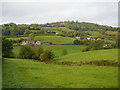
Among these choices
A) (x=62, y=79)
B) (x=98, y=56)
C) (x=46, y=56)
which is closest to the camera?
(x=62, y=79)

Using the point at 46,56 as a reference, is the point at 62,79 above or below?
above

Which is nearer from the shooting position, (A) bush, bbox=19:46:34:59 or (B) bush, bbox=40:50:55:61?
(B) bush, bbox=40:50:55:61

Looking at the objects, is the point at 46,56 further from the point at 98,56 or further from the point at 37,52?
the point at 98,56

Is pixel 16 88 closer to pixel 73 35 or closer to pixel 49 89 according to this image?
pixel 49 89

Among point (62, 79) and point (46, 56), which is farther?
point (46, 56)

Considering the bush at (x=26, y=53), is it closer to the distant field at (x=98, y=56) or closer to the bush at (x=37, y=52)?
the bush at (x=37, y=52)

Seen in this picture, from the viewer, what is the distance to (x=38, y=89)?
1162cm

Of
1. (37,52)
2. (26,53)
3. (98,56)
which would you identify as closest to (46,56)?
(37,52)

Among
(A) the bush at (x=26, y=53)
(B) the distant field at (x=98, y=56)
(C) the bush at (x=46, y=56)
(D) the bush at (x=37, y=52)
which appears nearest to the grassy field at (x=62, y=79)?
(B) the distant field at (x=98, y=56)

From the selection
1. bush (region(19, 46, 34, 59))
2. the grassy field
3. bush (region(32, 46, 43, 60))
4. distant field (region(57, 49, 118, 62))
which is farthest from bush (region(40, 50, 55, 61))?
the grassy field

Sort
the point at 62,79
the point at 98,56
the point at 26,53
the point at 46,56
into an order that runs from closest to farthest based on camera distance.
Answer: the point at 62,79, the point at 98,56, the point at 46,56, the point at 26,53

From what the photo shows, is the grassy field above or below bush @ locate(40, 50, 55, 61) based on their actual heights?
above

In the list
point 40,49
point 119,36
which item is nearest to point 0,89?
point 119,36

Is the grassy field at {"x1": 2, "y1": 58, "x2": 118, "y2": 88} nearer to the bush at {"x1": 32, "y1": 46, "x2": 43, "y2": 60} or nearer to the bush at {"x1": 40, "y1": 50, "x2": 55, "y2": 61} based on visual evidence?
the bush at {"x1": 40, "y1": 50, "x2": 55, "y2": 61}
